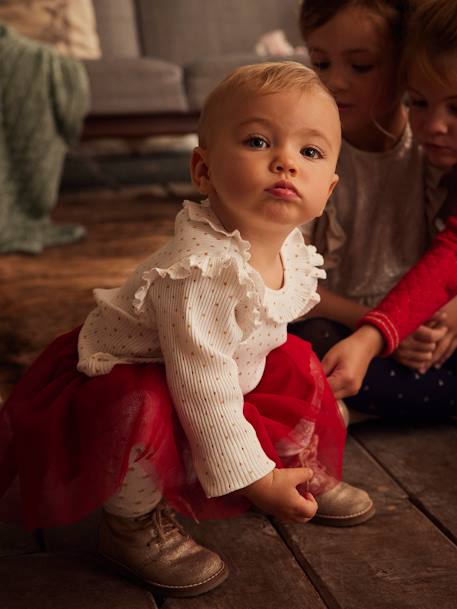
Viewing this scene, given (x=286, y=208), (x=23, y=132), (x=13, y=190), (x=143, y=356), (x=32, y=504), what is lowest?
(x=13, y=190)

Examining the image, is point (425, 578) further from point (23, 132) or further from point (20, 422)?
point (23, 132)

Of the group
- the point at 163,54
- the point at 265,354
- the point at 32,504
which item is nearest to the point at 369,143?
the point at 265,354

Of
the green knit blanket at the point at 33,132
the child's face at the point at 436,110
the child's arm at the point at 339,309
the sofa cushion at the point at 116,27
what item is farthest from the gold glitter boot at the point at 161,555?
the sofa cushion at the point at 116,27

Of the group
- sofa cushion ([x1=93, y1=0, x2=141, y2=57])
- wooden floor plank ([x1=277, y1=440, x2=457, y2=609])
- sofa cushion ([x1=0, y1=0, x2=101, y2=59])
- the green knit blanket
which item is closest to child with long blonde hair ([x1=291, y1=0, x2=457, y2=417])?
wooden floor plank ([x1=277, y1=440, x2=457, y2=609])

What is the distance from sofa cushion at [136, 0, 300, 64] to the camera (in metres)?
3.82

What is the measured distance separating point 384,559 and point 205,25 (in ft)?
10.7

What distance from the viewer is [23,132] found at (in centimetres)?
267

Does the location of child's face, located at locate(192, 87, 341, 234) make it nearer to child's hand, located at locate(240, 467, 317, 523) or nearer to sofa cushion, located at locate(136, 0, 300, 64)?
child's hand, located at locate(240, 467, 317, 523)

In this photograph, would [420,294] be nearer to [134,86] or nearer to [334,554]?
[334,554]

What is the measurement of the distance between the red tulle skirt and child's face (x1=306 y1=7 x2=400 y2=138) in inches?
18.1

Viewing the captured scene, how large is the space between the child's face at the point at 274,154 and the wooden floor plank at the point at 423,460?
0.45m

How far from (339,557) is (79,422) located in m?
0.35

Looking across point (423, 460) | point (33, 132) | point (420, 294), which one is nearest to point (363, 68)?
point (420, 294)

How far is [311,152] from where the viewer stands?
911 mm
